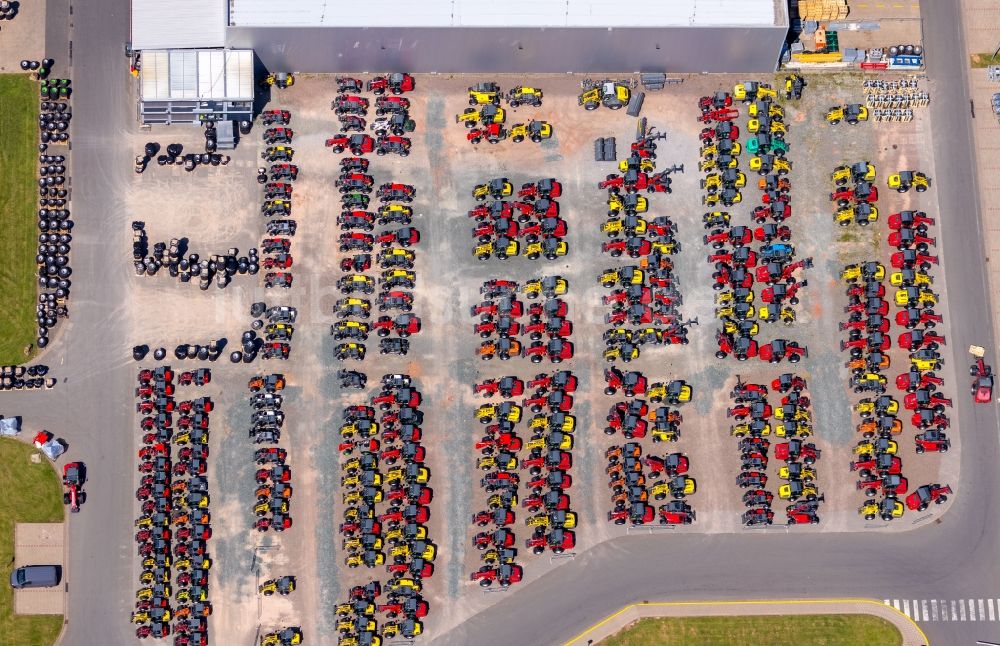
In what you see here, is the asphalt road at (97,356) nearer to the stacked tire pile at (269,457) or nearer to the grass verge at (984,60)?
the stacked tire pile at (269,457)

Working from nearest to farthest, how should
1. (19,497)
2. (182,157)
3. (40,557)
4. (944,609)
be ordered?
(40,557) → (19,497) → (944,609) → (182,157)

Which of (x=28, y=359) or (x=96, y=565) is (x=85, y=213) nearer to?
(x=28, y=359)

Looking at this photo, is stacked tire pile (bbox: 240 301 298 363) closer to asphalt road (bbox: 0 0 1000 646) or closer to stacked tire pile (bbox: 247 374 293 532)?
stacked tire pile (bbox: 247 374 293 532)

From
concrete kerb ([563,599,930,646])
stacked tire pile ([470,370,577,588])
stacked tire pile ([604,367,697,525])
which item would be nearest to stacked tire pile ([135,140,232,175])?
stacked tire pile ([470,370,577,588])

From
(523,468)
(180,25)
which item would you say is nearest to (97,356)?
(180,25)

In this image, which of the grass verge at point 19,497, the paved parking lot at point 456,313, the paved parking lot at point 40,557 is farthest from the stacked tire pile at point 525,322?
the paved parking lot at point 40,557

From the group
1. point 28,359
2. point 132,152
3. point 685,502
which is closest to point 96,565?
point 28,359

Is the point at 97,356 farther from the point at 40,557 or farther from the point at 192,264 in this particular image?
the point at 40,557

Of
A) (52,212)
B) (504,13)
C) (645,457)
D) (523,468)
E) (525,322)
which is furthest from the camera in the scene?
(52,212)

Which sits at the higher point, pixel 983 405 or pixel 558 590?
pixel 983 405
